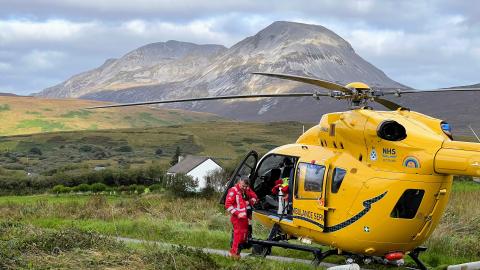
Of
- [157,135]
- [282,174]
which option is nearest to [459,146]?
[282,174]

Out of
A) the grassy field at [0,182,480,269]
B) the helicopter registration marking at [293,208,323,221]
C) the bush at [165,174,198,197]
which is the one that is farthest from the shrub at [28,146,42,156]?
the helicopter registration marking at [293,208,323,221]

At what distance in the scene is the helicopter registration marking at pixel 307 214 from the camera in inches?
542

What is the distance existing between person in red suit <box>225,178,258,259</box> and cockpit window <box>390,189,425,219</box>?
403cm

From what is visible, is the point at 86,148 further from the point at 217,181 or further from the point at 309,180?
the point at 309,180

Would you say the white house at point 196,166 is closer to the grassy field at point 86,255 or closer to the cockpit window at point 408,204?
the grassy field at point 86,255

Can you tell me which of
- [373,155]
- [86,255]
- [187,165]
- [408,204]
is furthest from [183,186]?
[408,204]

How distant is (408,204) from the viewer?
12289mm

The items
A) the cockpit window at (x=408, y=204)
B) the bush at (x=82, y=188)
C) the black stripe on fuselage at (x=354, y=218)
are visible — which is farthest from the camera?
the bush at (x=82, y=188)

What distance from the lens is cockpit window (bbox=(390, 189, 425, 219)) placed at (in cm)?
1221

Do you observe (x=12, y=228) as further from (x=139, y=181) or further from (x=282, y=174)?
(x=139, y=181)

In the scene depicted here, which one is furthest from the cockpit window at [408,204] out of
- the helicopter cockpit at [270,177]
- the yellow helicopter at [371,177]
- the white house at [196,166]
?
the white house at [196,166]

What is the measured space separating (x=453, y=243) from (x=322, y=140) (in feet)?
20.3

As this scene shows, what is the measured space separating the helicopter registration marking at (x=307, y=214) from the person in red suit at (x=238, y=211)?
1.31 meters

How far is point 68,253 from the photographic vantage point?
480 inches
